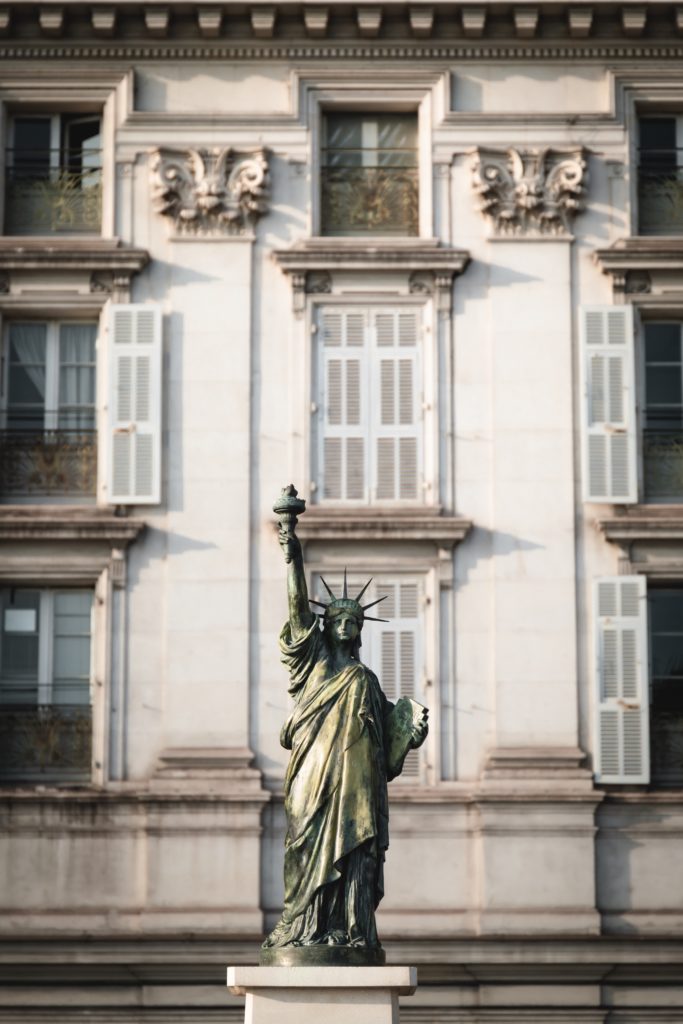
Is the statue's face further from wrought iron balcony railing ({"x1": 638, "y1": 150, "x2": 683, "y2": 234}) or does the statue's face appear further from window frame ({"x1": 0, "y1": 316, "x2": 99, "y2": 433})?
wrought iron balcony railing ({"x1": 638, "y1": 150, "x2": 683, "y2": 234})

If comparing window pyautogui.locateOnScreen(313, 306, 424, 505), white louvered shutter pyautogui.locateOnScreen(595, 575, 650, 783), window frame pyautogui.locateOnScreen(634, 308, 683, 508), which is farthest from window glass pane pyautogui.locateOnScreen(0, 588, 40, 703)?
window frame pyautogui.locateOnScreen(634, 308, 683, 508)

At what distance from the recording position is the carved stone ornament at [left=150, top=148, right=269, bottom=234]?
2559 cm

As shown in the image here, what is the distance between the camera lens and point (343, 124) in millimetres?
26266

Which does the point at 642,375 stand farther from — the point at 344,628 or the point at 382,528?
the point at 344,628

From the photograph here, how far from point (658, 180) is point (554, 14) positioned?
2122mm

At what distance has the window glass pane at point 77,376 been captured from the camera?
25594mm

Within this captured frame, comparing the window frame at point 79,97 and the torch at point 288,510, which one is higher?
the window frame at point 79,97

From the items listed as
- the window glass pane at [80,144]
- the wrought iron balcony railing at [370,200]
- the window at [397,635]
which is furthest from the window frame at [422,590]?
the window glass pane at [80,144]

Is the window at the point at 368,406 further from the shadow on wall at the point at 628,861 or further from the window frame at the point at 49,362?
the shadow on wall at the point at 628,861

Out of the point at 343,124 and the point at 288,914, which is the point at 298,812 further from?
the point at 343,124

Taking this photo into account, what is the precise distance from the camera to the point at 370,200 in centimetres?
2603

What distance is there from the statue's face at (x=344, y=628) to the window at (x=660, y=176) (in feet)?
39.1

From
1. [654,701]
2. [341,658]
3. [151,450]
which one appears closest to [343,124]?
[151,450]

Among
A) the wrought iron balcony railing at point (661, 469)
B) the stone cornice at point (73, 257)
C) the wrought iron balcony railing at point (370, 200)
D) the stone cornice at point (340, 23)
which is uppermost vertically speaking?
the stone cornice at point (340, 23)
